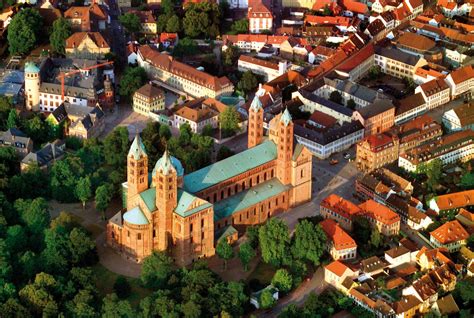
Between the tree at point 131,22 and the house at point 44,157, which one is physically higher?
the tree at point 131,22

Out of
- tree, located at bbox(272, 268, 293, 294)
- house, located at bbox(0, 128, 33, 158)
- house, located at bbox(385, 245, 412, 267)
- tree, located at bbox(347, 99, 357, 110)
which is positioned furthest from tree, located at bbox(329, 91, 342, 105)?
tree, located at bbox(272, 268, 293, 294)

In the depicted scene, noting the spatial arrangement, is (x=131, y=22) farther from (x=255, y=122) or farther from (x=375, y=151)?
(x=375, y=151)

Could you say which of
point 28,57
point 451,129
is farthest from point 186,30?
point 451,129

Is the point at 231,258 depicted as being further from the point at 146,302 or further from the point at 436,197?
the point at 436,197

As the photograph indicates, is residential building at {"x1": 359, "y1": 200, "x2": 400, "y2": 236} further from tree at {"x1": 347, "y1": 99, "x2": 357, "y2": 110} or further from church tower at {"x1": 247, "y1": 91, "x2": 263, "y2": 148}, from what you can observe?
tree at {"x1": 347, "y1": 99, "x2": 357, "y2": 110}

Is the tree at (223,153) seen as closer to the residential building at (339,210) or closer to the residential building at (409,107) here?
the residential building at (339,210)

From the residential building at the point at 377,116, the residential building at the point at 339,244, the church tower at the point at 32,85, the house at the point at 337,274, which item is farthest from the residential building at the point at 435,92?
the church tower at the point at 32,85
